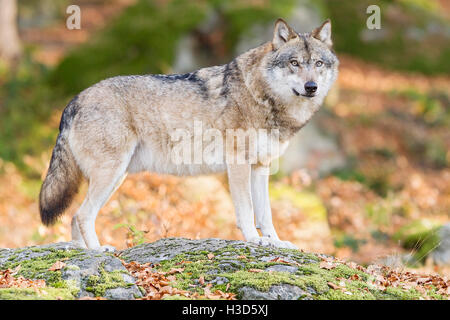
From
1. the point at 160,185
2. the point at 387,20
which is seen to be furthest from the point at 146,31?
the point at 387,20

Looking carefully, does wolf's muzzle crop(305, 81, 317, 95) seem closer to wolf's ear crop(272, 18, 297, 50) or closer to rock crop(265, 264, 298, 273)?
wolf's ear crop(272, 18, 297, 50)

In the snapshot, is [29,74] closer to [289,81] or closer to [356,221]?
[356,221]

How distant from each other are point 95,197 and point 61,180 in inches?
19.4

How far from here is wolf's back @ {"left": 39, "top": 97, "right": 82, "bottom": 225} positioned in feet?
20.2

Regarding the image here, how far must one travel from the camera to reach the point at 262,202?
20.6 ft

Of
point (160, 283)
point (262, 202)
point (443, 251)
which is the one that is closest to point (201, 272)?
point (160, 283)

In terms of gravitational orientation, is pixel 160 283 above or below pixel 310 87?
below

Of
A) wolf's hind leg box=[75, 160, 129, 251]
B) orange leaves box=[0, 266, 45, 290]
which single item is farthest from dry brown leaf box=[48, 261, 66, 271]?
wolf's hind leg box=[75, 160, 129, 251]

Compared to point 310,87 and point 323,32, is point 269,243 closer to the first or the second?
point 310,87

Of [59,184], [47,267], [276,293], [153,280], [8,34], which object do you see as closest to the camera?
[276,293]

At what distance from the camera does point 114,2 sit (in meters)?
25.0

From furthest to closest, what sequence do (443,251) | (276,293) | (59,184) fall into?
(443,251) → (59,184) → (276,293)

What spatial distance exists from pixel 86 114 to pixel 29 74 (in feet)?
34.9

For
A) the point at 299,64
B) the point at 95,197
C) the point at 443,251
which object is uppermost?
the point at 299,64
